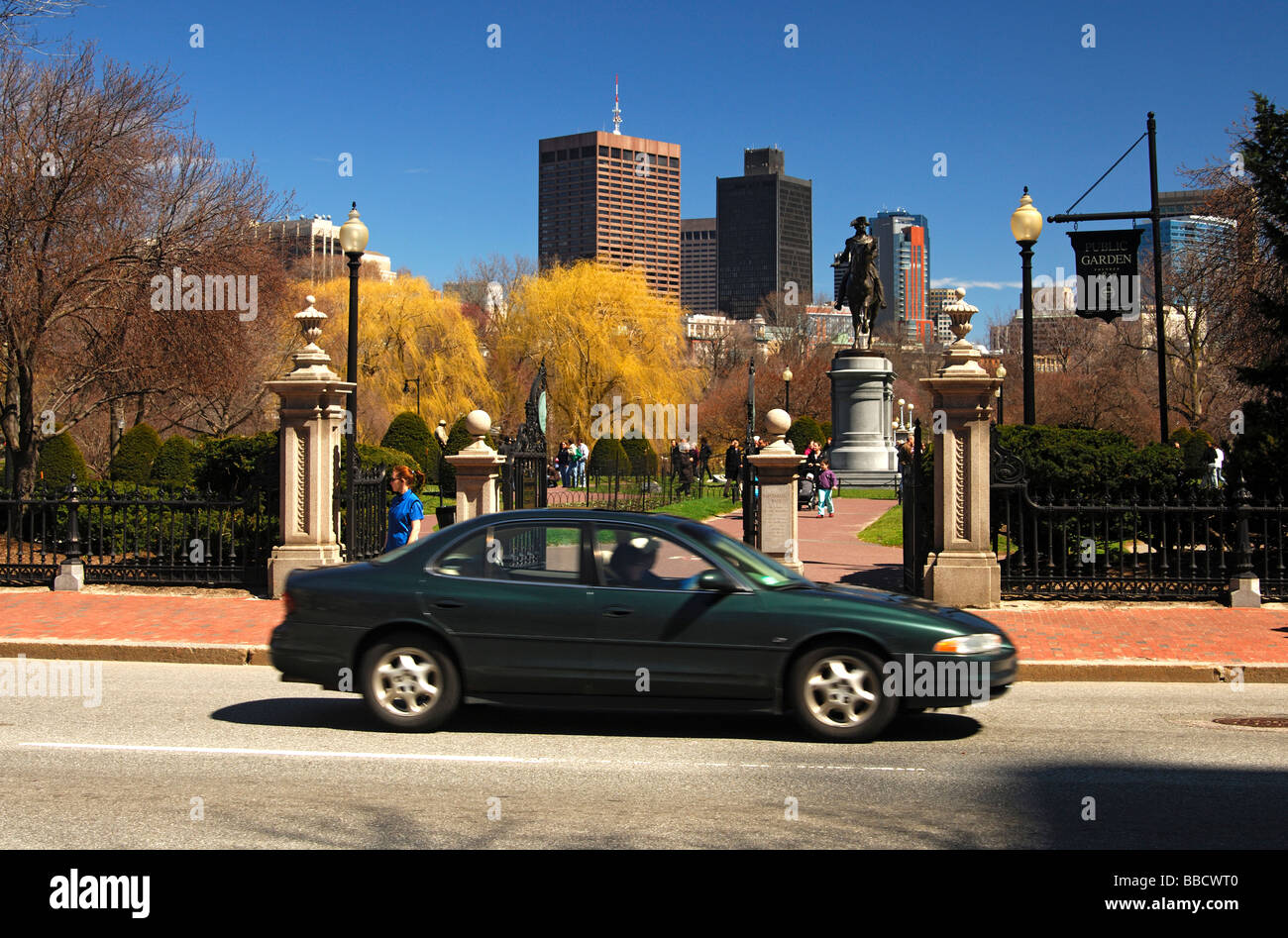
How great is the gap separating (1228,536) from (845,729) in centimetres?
948

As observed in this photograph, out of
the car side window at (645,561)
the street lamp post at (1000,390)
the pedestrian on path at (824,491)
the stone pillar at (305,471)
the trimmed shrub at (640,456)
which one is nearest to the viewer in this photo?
the car side window at (645,561)

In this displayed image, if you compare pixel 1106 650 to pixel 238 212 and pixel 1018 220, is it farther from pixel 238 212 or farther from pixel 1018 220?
pixel 238 212

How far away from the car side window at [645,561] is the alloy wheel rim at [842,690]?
0.99m

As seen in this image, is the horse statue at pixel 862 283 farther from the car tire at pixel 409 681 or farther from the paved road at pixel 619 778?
the car tire at pixel 409 681

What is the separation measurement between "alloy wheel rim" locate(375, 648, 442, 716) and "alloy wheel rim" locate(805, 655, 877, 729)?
8.11ft

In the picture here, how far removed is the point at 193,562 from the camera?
591 inches

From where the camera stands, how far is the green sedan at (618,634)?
7.46 meters

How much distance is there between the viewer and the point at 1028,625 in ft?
40.8

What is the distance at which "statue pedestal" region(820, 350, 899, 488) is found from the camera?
40.8m

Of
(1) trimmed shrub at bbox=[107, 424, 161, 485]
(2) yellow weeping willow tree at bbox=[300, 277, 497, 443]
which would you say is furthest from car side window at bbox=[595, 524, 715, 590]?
(2) yellow weeping willow tree at bbox=[300, 277, 497, 443]

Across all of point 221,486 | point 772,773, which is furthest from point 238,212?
point 772,773

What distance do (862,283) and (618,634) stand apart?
37.3 meters

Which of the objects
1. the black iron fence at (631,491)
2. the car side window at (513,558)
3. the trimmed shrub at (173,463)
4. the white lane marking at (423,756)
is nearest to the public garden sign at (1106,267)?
the black iron fence at (631,491)

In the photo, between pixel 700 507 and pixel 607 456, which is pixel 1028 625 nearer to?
pixel 700 507
